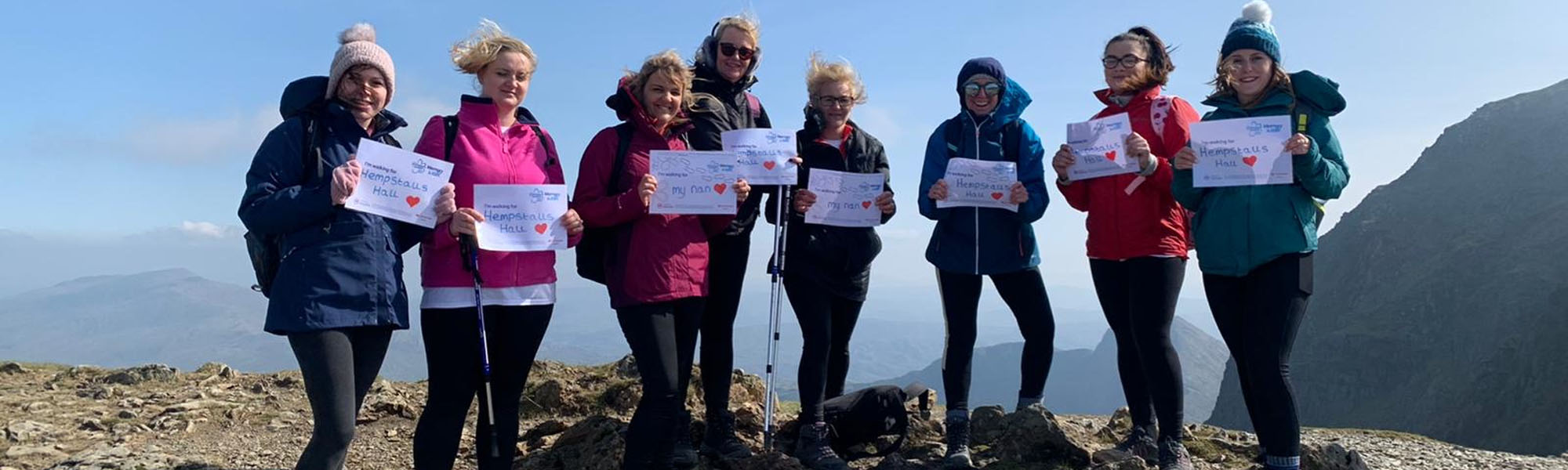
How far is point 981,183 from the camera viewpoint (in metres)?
7.30

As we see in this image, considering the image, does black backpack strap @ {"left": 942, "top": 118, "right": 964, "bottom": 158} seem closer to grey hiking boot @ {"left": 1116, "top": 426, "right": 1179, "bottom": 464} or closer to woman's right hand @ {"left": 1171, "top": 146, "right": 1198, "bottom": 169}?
woman's right hand @ {"left": 1171, "top": 146, "right": 1198, "bottom": 169}

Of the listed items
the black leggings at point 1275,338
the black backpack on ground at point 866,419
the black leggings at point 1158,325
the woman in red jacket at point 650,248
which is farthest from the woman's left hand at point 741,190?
the black leggings at point 1275,338

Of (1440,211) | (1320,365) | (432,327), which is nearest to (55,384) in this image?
(432,327)

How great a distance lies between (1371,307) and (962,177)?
645ft

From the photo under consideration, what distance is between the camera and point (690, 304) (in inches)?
245

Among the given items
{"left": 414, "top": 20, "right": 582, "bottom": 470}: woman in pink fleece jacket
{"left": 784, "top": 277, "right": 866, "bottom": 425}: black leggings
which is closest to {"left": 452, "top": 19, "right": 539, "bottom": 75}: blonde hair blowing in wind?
{"left": 414, "top": 20, "right": 582, "bottom": 470}: woman in pink fleece jacket

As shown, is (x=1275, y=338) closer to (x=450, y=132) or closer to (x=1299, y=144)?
(x=1299, y=144)

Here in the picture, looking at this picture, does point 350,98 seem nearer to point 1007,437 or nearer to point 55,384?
point 1007,437

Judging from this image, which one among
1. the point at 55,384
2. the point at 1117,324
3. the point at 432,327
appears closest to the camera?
the point at 432,327

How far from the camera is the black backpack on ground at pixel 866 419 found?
8.03m

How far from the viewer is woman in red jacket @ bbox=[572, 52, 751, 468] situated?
236 inches

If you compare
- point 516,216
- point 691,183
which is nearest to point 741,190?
point 691,183

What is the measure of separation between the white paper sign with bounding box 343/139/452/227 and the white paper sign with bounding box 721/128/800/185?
223 centimetres

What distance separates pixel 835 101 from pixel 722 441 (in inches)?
120
